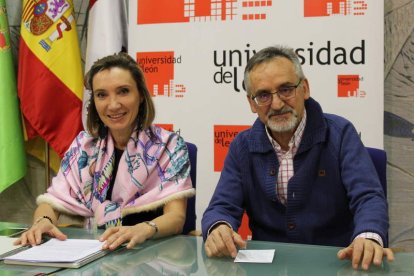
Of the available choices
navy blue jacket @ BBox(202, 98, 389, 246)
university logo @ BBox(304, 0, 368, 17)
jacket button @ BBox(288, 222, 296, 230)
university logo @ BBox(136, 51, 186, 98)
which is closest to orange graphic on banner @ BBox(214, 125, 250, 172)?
university logo @ BBox(136, 51, 186, 98)

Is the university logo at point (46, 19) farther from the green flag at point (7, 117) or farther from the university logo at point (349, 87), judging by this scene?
the university logo at point (349, 87)

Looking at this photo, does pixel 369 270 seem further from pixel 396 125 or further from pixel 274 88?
pixel 396 125

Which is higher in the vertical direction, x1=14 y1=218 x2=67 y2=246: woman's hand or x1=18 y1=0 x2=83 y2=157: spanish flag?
x1=18 y1=0 x2=83 y2=157: spanish flag

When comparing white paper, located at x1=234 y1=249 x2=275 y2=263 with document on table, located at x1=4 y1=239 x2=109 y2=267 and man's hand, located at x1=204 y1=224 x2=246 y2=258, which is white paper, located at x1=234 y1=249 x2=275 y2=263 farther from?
document on table, located at x1=4 y1=239 x2=109 y2=267

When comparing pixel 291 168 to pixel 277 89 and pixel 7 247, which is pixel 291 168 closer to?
pixel 277 89

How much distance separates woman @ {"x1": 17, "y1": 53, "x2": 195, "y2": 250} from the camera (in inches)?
76.6

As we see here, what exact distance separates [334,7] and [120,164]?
150cm

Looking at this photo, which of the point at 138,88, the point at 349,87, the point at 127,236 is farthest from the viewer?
the point at 349,87

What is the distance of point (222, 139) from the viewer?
9.51 feet

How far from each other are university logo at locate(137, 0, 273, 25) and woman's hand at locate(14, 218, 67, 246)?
1.65 metres

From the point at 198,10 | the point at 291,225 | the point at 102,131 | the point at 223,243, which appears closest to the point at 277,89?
the point at 291,225

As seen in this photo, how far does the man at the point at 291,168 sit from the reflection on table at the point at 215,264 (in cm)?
25

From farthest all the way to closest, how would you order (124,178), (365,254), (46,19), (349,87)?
(46,19), (349,87), (124,178), (365,254)

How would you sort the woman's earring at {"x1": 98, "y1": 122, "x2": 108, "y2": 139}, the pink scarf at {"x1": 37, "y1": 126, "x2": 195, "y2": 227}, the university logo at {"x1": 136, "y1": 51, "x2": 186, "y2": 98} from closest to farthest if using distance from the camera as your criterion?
the pink scarf at {"x1": 37, "y1": 126, "x2": 195, "y2": 227} → the woman's earring at {"x1": 98, "y1": 122, "x2": 108, "y2": 139} → the university logo at {"x1": 136, "y1": 51, "x2": 186, "y2": 98}
